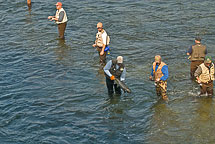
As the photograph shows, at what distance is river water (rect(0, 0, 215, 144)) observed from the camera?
1291cm

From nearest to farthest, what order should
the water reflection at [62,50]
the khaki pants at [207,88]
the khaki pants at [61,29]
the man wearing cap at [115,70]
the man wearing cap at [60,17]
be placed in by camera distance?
the man wearing cap at [115,70] < the khaki pants at [207,88] < the water reflection at [62,50] < the man wearing cap at [60,17] < the khaki pants at [61,29]

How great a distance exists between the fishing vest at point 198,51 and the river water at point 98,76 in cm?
118

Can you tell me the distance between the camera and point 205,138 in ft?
39.9

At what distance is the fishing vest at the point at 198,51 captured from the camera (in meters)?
15.2

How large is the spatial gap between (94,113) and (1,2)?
18.0 meters

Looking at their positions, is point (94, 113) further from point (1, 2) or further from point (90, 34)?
point (1, 2)

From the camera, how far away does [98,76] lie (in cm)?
1712

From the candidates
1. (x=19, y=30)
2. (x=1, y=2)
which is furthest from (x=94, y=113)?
(x=1, y=2)

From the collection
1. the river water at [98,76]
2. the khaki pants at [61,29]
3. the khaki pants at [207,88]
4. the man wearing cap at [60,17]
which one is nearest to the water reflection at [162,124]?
the river water at [98,76]

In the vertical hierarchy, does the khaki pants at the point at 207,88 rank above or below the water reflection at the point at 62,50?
below

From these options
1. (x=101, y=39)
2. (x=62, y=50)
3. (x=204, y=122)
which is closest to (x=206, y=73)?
(x=204, y=122)

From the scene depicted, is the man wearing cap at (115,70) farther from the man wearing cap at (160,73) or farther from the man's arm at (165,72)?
the man's arm at (165,72)

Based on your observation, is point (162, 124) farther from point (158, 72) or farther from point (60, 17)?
point (60, 17)

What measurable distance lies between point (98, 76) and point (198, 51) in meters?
4.35
